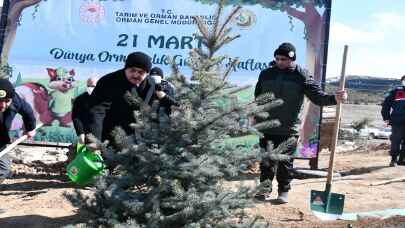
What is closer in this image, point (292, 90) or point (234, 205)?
point (234, 205)

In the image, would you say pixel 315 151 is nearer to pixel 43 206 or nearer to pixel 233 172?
pixel 43 206

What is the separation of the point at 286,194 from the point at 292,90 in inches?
44.1

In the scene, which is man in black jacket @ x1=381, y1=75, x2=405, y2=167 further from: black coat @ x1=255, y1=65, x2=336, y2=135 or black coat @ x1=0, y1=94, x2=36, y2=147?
black coat @ x1=0, y1=94, x2=36, y2=147

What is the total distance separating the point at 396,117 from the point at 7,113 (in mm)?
7341

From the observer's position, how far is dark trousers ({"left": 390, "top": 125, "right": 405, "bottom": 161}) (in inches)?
406

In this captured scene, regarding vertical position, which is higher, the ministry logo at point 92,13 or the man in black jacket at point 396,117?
the ministry logo at point 92,13

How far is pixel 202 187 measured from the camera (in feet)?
12.0

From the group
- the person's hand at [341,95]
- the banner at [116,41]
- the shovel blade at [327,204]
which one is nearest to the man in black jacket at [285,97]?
the person's hand at [341,95]

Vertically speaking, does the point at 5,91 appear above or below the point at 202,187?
above

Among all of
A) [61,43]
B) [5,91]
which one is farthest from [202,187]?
[61,43]

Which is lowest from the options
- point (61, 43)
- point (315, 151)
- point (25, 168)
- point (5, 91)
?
point (25, 168)

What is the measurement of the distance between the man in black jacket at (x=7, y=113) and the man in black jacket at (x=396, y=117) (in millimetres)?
6908

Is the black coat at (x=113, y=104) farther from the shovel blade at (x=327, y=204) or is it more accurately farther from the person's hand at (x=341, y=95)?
the shovel blade at (x=327, y=204)

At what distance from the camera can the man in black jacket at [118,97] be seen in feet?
16.5
